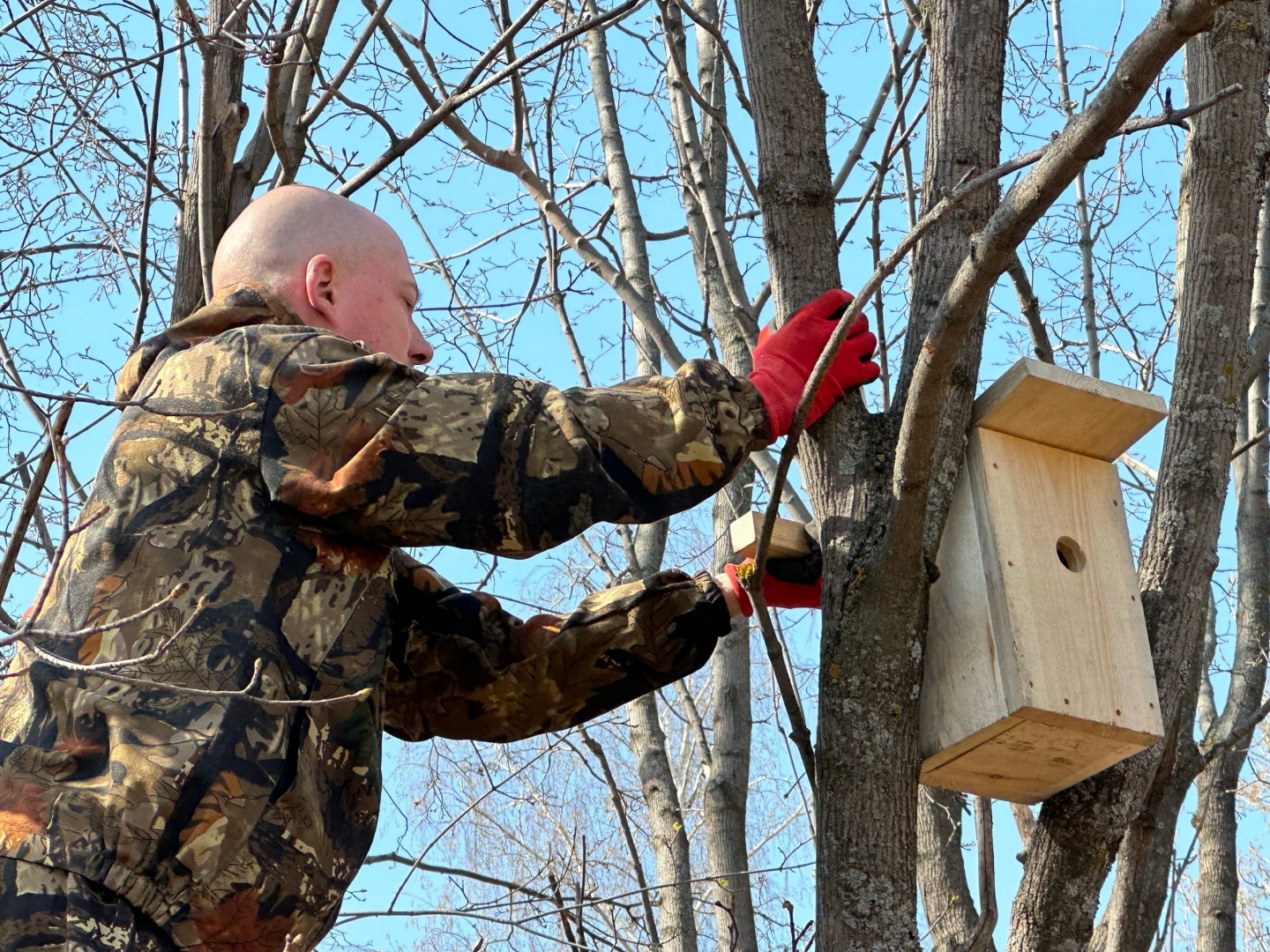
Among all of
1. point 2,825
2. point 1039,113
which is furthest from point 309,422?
point 1039,113

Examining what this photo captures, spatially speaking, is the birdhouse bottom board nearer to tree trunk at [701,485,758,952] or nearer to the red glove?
the red glove

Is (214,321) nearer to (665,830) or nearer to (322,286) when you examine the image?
(322,286)

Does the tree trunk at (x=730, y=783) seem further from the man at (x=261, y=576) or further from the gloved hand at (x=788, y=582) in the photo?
the man at (x=261, y=576)

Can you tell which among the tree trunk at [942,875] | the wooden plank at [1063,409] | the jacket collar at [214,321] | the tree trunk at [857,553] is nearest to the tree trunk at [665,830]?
the tree trunk at [942,875]

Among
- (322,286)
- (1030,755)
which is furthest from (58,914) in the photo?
(1030,755)

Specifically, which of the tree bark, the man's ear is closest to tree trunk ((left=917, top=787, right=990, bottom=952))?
the tree bark

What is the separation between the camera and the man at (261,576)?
6.32 ft

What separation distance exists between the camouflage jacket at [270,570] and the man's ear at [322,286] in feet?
0.51

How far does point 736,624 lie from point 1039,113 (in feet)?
7.15

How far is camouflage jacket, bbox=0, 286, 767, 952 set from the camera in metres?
1.95

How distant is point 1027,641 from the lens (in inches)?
97.9

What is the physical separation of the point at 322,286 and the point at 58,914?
3.44 ft

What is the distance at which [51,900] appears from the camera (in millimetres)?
1868

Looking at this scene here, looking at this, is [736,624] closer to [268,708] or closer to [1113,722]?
[1113,722]
